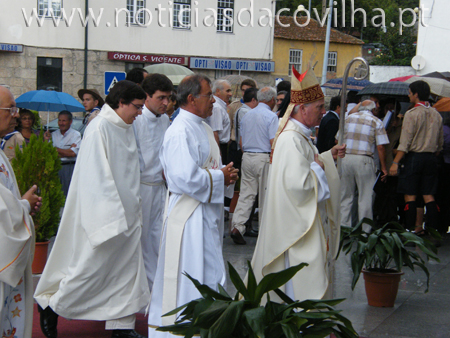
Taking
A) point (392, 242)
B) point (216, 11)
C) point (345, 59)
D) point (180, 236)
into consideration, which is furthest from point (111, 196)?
point (345, 59)

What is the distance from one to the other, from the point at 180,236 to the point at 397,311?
2.48m

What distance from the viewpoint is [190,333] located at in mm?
3037

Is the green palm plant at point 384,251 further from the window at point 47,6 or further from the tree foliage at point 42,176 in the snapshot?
the window at point 47,6

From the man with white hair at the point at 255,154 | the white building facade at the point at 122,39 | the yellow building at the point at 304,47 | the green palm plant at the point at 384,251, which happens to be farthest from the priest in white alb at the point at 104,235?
the yellow building at the point at 304,47

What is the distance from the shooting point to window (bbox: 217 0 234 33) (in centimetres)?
2973

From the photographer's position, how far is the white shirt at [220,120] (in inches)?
351

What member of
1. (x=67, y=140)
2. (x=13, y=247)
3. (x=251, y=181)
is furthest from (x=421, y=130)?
(x=13, y=247)

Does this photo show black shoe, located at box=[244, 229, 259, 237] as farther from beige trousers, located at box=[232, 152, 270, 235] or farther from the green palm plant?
the green palm plant

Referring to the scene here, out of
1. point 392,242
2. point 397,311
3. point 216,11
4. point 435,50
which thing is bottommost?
point 397,311

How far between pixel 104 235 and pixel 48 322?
926mm

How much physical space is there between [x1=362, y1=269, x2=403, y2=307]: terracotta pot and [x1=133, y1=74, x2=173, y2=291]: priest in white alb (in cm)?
199

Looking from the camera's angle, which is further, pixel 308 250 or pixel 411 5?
pixel 411 5

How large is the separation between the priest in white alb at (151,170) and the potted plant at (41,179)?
187 centimetres

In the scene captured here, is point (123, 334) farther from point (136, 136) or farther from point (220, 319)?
point (220, 319)
